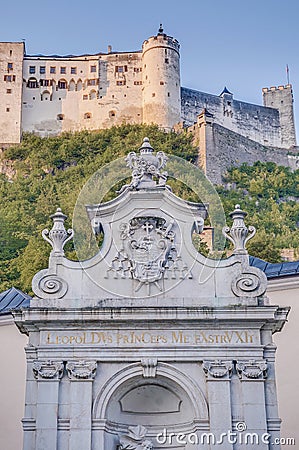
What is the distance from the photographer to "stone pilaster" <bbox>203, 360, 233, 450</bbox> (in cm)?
1697

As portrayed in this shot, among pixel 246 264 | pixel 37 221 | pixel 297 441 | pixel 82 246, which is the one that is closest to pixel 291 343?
pixel 297 441

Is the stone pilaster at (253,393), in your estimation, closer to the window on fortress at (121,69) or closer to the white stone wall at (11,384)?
the white stone wall at (11,384)

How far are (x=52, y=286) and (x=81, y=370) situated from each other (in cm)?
197

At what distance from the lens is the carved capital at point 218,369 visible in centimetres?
1728

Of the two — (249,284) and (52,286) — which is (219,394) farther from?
(52,286)

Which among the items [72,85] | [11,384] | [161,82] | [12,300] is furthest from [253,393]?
[72,85]

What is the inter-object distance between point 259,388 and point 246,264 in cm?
274

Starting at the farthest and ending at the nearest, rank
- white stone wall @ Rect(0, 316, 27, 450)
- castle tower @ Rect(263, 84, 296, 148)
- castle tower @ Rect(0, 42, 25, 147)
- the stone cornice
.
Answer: castle tower @ Rect(263, 84, 296, 148) < castle tower @ Rect(0, 42, 25, 147) < white stone wall @ Rect(0, 316, 27, 450) < the stone cornice

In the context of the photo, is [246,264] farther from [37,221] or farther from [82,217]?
[37,221]

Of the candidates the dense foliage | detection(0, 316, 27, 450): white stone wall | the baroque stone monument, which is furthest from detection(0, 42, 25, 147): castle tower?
the baroque stone monument

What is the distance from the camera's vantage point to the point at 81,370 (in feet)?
56.8

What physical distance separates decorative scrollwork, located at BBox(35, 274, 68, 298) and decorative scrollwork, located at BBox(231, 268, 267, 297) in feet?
11.9

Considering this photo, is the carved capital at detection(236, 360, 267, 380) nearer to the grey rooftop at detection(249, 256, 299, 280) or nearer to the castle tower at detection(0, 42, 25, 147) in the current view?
the grey rooftop at detection(249, 256, 299, 280)

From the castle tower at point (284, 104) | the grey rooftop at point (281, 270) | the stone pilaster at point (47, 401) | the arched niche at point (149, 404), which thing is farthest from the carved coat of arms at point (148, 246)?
the castle tower at point (284, 104)
